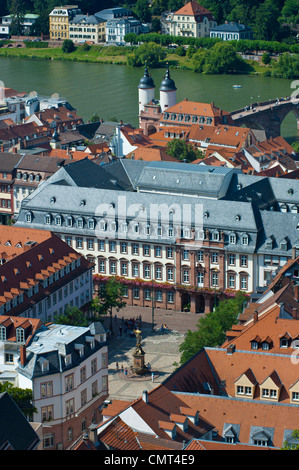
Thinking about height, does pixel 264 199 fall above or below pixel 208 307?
above

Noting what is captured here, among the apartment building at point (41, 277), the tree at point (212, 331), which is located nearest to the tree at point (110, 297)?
the apartment building at point (41, 277)

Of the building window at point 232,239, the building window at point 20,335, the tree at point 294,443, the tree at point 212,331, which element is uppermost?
the building window at point 232,239

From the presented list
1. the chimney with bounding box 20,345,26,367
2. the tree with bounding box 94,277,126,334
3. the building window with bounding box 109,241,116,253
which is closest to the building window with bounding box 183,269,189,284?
the tree with bounding box 94,277,126,334

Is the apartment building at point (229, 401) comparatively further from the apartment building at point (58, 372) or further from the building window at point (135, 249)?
the building window at point (135, 249)

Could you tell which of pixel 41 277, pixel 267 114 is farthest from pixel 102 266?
pixel 267 114

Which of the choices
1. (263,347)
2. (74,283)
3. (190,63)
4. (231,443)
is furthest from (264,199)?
(190,63)
